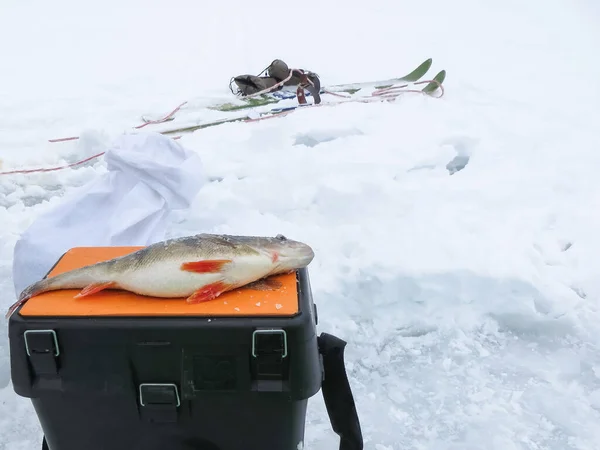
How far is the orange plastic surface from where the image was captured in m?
1.36

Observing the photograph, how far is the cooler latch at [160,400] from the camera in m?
1.40

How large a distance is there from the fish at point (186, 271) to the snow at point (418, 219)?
0.76m

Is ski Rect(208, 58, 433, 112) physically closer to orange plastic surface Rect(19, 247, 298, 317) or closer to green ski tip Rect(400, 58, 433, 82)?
green ski tip Rect(400, 58, 433, 82)

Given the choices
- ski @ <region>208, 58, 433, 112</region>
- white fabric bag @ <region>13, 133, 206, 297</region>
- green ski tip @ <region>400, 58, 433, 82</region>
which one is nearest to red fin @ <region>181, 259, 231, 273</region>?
white fabric bag @ <region>13, 133, 206, 297</region>

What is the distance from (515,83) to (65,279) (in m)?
6.94

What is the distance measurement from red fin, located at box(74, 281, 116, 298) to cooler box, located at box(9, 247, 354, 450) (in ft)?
0.07

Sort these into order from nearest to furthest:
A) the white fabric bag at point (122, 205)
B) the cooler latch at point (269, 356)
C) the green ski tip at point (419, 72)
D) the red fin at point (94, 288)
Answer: the cooler latch at point (269, 356) → the red fin at point (94, 288) → the white fabric bag at point (122, 205) → the green ski tip at point (419, 72)

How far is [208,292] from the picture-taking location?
4.65ft

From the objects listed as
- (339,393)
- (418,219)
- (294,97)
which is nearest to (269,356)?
(339,393)

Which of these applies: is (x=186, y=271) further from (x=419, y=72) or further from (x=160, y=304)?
(x=419, y=72)

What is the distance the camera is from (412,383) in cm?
220

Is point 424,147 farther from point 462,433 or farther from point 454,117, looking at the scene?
point 462,433

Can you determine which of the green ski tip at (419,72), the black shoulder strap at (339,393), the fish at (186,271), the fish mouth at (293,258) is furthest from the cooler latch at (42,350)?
the green ski tip at (419,72)

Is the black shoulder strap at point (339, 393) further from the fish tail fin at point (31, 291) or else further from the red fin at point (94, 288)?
the fish tail fin at point (31, 291)
